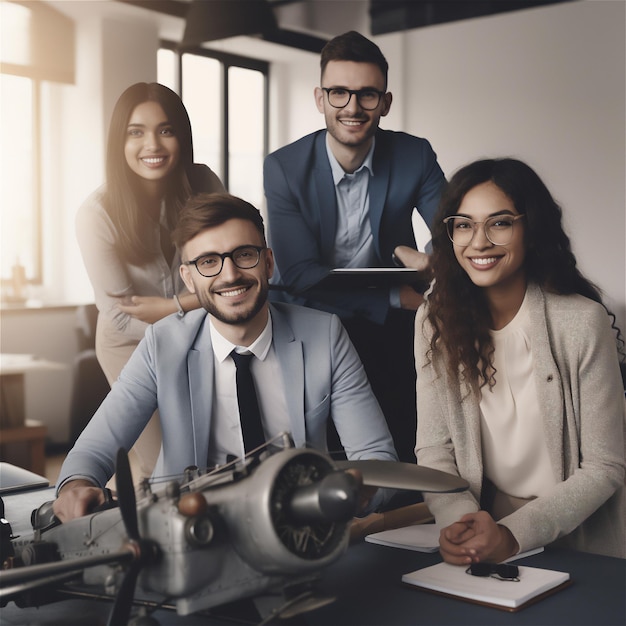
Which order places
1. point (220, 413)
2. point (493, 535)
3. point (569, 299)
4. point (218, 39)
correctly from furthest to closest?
point (218, 39) < point (220, 413) < point (569, 299) < point (493, 535)

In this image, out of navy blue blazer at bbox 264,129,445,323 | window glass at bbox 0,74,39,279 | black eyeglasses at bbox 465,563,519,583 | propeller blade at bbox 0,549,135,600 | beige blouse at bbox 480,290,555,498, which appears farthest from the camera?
navy blue blazer at bbox 264,129,445,323

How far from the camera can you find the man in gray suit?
215 cm

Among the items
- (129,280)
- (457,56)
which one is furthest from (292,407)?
(457,56)

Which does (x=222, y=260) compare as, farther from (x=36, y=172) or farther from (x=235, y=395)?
(x=36, y=172)

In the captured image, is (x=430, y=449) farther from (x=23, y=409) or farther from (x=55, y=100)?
(x=55, y=100)

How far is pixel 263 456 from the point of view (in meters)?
1.18

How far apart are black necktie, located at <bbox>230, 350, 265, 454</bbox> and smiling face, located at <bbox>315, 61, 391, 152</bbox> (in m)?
0.84

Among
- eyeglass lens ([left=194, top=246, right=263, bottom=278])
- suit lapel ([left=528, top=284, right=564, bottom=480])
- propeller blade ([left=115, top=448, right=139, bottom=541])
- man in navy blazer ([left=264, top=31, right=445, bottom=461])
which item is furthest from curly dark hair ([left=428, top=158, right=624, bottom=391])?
propeller blade ([left=115, top=448, right=139, bottom=541])

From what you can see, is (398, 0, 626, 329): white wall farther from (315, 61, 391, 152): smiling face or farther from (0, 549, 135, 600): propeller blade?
(0, 549, 135, 600): propeller blade

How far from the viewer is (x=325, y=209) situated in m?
2.63

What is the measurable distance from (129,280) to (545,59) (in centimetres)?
149

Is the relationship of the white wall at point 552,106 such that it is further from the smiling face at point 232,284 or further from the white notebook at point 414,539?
the white notebook at point 414,539

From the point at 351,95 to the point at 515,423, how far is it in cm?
118

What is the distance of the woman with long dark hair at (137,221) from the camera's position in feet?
7.69
